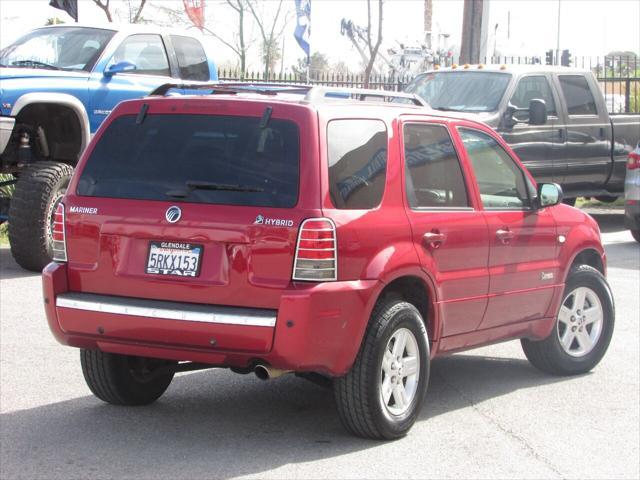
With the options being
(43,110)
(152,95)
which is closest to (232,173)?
(152,95)

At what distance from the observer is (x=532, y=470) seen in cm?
613

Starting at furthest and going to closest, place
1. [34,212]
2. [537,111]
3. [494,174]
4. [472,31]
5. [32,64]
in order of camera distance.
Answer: [472,31] → [537,111] → [32,64] → [34,212] → [494,174]

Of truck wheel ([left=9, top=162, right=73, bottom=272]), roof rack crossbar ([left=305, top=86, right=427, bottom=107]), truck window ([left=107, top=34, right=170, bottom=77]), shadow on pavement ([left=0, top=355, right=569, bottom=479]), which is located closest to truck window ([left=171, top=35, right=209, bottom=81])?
truck window ([left=107, top=34, right=170, bottom=77])

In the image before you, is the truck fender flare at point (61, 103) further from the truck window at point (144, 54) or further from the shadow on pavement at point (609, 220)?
the shadow on pavement at point (609, 220)

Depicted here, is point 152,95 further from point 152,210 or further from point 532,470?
point 532,470

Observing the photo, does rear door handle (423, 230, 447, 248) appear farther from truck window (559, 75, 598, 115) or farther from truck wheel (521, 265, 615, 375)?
truck window (559, 75, 598, 115)

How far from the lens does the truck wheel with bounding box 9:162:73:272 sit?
39.8 feet

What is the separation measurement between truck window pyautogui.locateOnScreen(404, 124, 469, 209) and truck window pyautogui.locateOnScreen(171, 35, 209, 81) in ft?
24.9

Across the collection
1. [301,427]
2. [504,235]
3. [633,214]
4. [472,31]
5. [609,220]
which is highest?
[472,31]

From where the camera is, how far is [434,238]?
681 centimetres

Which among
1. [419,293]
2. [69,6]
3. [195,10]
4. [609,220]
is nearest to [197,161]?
[419,293]

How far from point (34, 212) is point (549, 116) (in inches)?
295

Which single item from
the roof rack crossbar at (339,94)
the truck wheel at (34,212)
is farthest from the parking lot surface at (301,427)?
the truck wheel at (34,212)

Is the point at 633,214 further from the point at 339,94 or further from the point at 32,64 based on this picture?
the point at 339,94
